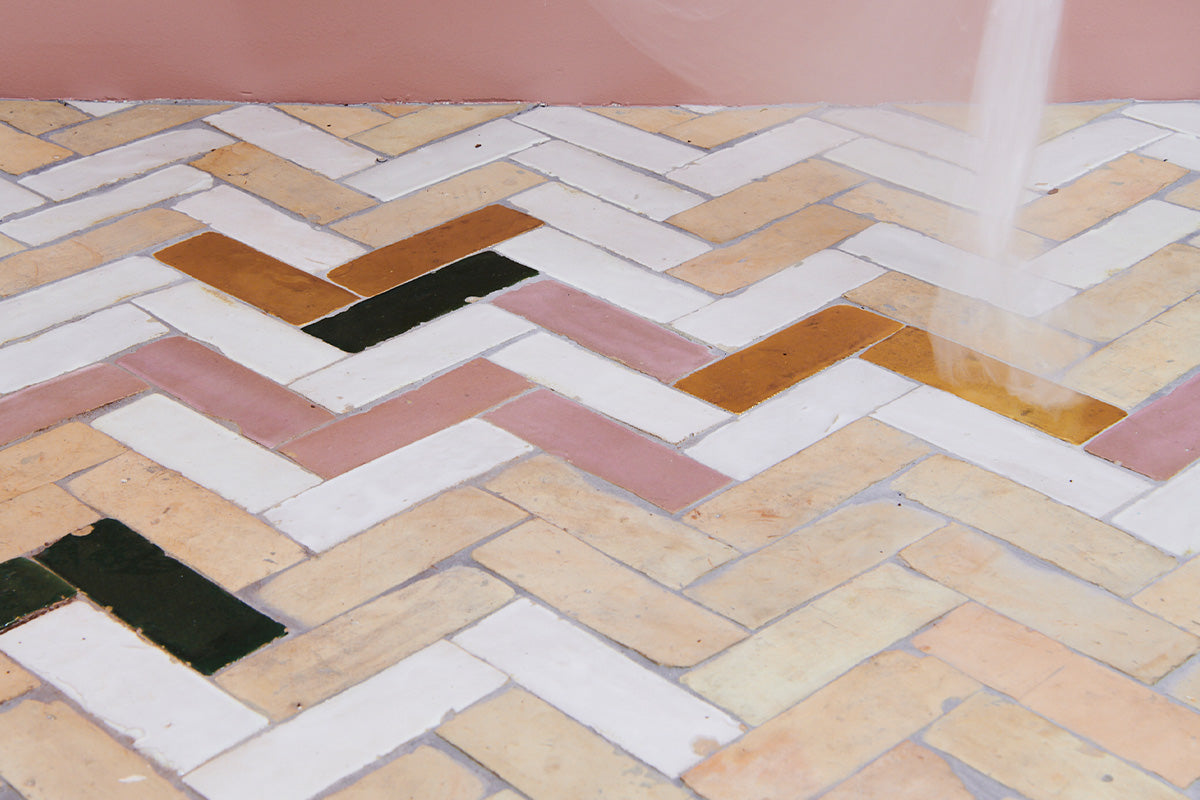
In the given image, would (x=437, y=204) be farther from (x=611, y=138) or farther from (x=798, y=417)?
(x=798, y=417)

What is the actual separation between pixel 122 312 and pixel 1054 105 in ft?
6.21

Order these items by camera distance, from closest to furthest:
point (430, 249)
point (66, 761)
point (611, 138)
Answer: point (66, 761)
point (430, 249)
point (611, 138)

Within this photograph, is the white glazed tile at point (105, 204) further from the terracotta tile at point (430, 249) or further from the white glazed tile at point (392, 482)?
the white glazed tile at point (392, 482)

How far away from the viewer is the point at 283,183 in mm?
2439

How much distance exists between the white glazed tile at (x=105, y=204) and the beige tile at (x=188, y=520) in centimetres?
71

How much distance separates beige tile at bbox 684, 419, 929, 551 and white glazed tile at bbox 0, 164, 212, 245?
128 centimetres

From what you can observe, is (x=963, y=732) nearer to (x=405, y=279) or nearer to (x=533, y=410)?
(x=533, y=410)

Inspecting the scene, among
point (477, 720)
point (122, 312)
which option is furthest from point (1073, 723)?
point (122, 312)

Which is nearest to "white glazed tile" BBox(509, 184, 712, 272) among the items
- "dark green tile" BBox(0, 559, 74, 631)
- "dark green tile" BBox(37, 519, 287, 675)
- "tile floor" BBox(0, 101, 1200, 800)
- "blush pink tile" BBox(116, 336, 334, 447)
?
"tile floor" BBox(0, 101, 1200, 800)

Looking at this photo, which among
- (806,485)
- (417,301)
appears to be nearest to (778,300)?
(806,485)

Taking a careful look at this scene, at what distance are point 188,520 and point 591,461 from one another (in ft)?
1.75

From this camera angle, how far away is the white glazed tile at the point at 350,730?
1.32m

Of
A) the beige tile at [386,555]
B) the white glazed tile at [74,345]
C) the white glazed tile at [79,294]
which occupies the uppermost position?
the white glazed tile at [79,294]

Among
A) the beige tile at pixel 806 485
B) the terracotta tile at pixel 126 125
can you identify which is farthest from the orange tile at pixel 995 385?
the terracotta tile at pixel 126 125
